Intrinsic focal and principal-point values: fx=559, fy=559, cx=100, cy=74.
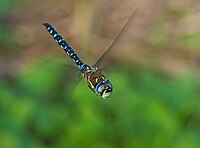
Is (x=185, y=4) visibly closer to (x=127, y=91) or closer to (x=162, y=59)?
(x=162, y=59)

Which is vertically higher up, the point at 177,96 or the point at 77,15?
the point at 77,15

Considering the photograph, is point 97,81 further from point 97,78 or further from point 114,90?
point 114,90

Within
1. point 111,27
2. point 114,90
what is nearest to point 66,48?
point 114,90

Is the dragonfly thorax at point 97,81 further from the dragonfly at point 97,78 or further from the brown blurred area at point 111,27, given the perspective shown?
Result: the brown blurred area at point 111,27

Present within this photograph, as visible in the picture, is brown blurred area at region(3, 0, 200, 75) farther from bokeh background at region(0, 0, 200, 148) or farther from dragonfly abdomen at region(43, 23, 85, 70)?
dragonfly abdomen at region(43, 23, 85, 70)

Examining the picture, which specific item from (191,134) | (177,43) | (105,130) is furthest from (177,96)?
(177,43)
